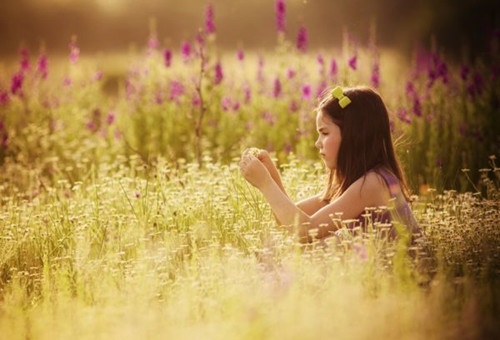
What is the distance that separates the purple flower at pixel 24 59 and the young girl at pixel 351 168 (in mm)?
4849

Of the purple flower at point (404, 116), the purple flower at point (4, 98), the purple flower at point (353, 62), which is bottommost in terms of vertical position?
the purple flower at point (404, 116)

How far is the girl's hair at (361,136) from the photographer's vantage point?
424 centimetres

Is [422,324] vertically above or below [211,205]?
below

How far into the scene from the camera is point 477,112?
22.6ft

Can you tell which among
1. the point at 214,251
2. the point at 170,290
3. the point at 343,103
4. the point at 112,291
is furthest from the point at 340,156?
the point at 112,291

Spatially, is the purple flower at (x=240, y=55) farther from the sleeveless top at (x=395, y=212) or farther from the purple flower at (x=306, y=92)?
the sleeveless top at (x=395, y=212)

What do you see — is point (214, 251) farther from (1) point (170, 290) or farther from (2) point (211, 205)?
(2) point (211, 205)

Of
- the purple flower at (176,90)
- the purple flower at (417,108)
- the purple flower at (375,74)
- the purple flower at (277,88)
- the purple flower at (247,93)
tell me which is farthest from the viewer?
the purple flower at (247,93)

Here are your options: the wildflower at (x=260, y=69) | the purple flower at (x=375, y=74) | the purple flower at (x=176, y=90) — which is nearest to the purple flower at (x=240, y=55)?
the wildflower at (x=260, y=69)

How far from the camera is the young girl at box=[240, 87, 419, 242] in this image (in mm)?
4102

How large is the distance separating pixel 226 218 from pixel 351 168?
999 millimetres

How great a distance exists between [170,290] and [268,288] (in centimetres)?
59

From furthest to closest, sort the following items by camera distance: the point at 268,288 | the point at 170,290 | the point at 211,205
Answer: the point at 211,205 < the point at 170,290 < the point at 268,288

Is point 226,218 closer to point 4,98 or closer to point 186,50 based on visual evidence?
point 186,50
